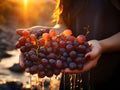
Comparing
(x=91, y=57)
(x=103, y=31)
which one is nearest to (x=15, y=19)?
(x=103, y=31)

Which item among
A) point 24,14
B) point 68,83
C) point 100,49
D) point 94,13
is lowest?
point 68,83

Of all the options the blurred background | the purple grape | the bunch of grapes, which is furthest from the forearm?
the blurred background

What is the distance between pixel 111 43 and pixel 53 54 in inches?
18.0

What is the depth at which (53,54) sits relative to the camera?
2.43 m

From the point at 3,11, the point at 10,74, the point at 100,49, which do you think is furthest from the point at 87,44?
the point at 3,11

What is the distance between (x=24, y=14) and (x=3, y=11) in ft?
1.61

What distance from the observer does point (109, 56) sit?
2791 mm

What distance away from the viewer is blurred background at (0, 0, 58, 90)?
7.08m

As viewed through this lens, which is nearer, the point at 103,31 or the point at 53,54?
the point at 53,54

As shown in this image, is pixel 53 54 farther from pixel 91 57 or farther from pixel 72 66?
pixel 91 57

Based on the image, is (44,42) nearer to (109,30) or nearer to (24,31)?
(24,31)

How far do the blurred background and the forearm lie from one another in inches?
150

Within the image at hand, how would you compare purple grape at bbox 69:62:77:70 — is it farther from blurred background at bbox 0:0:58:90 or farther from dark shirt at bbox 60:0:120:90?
blurred background at bbox 0:0:58:90

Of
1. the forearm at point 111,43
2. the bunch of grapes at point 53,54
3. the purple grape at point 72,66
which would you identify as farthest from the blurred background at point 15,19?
the purple grape at point 72,66
